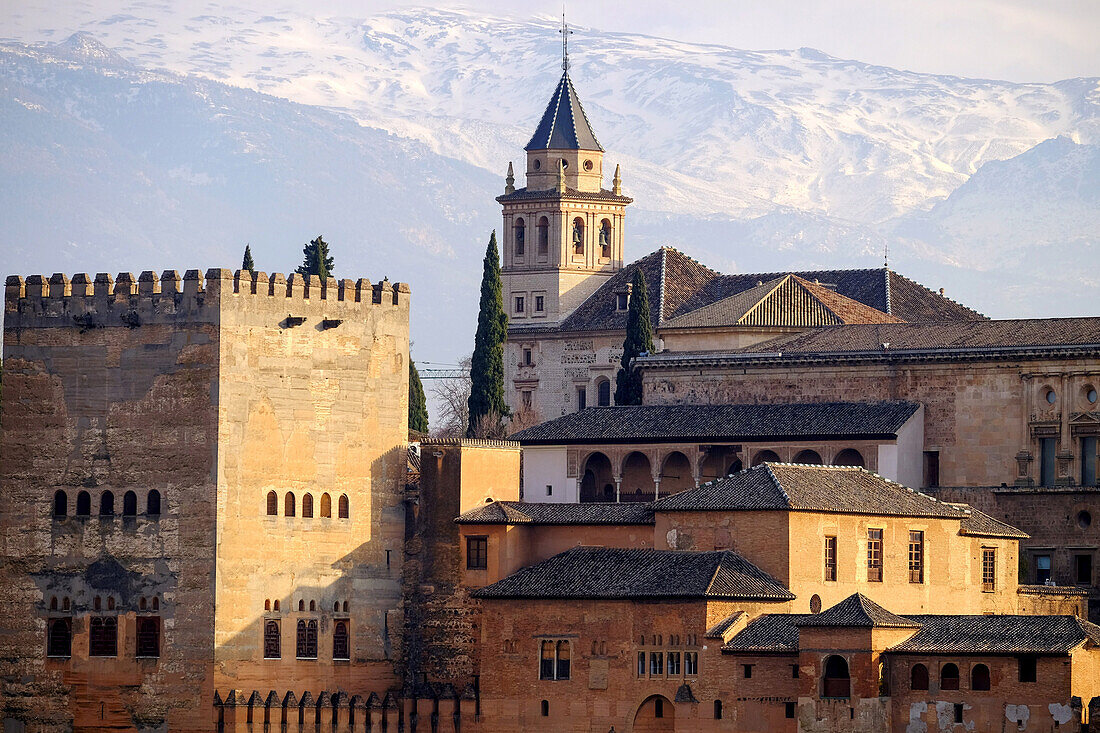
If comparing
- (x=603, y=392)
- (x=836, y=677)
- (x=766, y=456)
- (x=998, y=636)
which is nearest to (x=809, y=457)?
(x=766, y=456)

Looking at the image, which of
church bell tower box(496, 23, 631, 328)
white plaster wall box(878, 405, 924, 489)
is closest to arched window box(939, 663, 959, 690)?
white plaster wall box(878, 405, 924, 489)

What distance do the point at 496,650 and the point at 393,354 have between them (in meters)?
8.85

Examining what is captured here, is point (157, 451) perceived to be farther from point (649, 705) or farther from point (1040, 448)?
point (1040, 448)

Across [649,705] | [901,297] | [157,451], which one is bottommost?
[649,705]

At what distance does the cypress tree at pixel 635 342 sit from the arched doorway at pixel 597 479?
17.2 ft

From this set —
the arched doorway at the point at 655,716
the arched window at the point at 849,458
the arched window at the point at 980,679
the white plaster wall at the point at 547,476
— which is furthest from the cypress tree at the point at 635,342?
the arched window at the point at 980,679

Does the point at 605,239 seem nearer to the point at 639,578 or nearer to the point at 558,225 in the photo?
Result: the point at 558,225

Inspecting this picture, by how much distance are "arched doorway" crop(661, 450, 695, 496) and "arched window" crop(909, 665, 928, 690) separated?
2050 cm

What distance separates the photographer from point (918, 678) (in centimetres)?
6012

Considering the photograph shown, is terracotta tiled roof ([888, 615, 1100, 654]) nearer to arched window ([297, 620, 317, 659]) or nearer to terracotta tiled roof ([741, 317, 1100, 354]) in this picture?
arched window ([297, 620, 317, 659])

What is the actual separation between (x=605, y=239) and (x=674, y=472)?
27030mm

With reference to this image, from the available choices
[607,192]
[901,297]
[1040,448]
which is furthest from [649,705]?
[607,192]

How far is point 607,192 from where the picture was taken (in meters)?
105

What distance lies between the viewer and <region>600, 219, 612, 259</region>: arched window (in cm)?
10569
